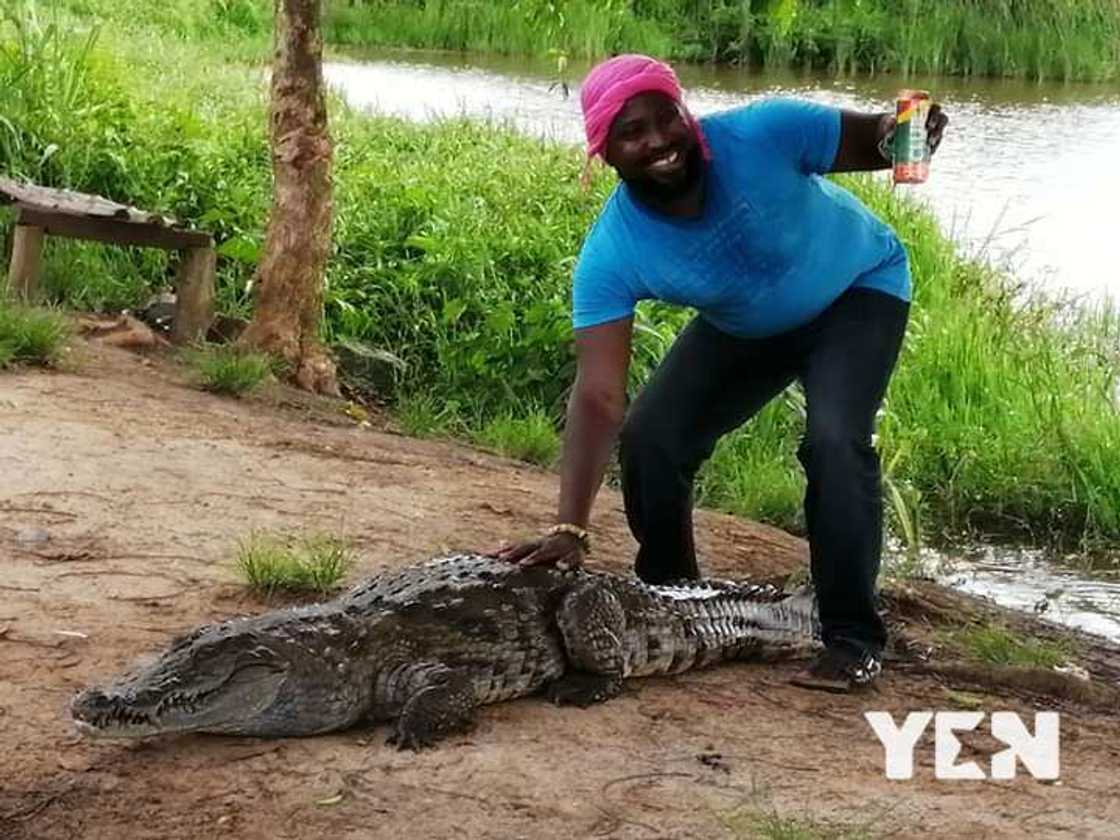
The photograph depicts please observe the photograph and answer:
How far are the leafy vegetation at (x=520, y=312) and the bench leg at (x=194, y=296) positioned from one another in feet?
2.07

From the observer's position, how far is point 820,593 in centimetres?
452

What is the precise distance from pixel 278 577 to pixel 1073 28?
1766cm

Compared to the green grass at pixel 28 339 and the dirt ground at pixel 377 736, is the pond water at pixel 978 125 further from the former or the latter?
the dirt ground at pixel 377 736

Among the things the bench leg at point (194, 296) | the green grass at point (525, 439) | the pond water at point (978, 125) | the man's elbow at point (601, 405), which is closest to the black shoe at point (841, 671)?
the man's elbow at point (601, 405)

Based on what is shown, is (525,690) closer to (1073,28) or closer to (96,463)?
(96,463)

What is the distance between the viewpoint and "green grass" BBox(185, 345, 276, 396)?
25.5ft

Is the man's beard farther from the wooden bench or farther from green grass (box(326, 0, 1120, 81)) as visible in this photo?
green grass (box(326, 0, 1120, 81))

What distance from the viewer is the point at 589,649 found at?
4.33 meters

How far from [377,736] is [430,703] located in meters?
0.15

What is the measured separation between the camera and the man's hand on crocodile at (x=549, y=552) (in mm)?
4379

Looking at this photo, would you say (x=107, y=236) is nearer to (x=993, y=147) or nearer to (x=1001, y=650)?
(x=1001, y=650)

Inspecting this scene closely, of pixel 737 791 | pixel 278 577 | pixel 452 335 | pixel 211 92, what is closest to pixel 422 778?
pixel 737 791

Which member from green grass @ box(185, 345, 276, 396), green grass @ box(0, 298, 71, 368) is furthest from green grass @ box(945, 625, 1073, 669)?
green grass @ box(0, 298, 71, 368)

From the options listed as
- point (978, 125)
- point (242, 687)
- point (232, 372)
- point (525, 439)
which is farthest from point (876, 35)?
point (242, 687)
